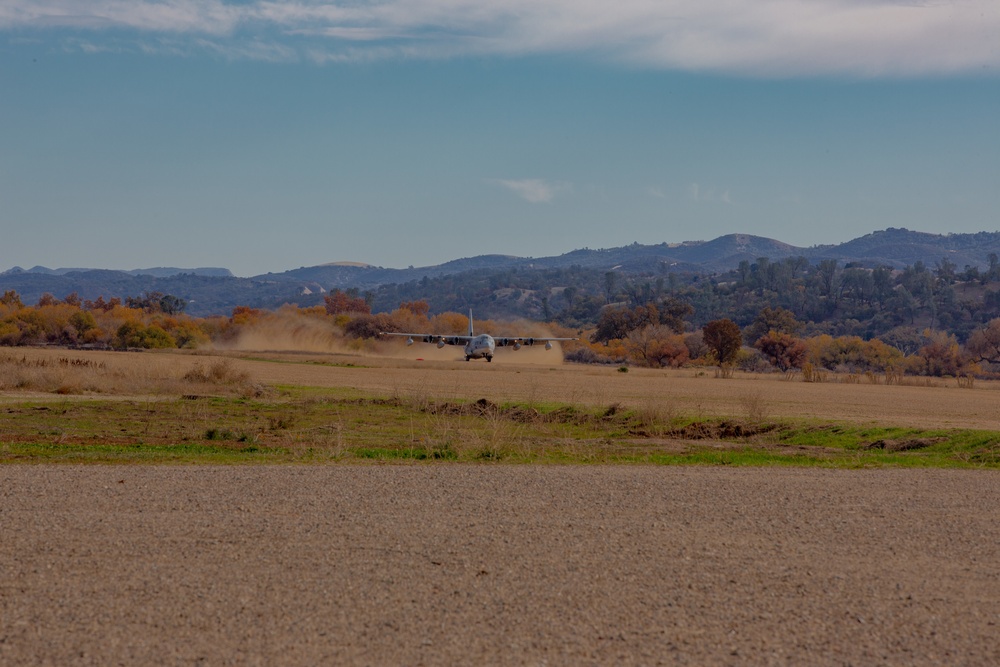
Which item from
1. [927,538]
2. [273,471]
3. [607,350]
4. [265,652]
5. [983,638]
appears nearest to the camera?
[265,652]

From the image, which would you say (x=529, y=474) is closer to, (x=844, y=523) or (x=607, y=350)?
(x=844, y=523)

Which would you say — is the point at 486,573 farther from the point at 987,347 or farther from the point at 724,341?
the point at 987,347

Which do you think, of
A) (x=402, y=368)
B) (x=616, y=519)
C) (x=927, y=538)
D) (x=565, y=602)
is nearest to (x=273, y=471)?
(x=616, y=519)

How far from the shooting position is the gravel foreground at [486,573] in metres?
7.46

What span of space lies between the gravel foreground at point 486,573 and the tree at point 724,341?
3082 inches

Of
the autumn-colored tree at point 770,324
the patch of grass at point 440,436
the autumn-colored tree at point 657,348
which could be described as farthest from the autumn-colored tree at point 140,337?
the autumn-colored tree at point 770,324

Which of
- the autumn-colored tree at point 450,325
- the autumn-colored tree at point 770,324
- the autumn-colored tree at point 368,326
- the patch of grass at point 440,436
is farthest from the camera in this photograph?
the autumn-colored tree at point 450,325

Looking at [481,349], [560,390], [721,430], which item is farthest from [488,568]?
[481,349]

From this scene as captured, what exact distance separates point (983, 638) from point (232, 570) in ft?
20.7

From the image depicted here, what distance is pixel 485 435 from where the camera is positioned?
22.3 meters

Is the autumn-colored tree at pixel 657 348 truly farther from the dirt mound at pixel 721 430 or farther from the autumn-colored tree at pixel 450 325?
the dirt mound at pixel 721 430

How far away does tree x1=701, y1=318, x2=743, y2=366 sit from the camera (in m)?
91.9

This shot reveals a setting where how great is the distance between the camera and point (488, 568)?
9.58 meters

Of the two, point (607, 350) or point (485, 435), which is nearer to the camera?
point (485, 435)
